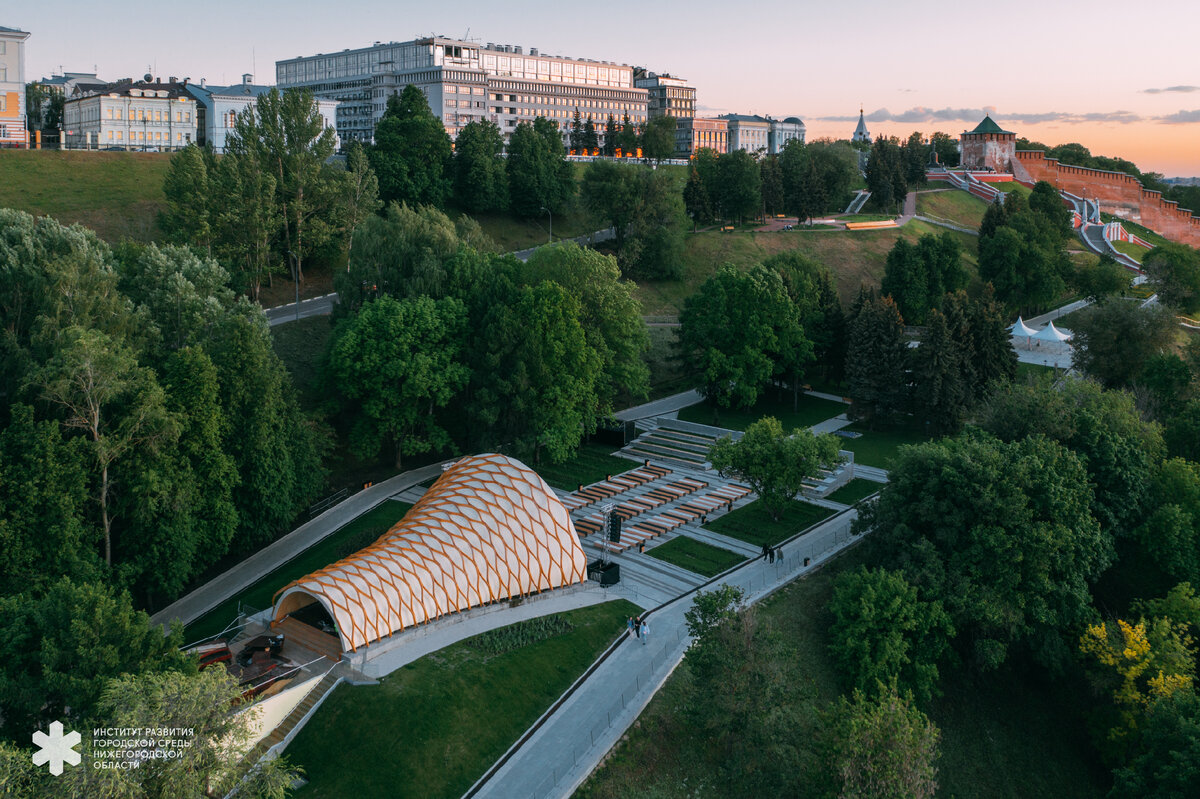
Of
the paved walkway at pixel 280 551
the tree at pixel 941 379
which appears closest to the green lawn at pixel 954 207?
the tree at pixel 941 379

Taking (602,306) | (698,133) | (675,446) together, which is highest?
(698,133)

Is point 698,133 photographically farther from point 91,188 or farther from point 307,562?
point 307,562

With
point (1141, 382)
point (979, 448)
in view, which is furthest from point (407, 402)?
point (1141, 382)

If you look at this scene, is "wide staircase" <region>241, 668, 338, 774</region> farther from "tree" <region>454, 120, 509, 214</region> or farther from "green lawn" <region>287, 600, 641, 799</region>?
"tree" <region>454, 120, 509, 214</region>

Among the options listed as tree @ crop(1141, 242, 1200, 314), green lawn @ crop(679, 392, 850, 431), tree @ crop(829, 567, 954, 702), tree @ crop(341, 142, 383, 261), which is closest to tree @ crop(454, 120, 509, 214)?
tree @ crop(341, 142, 383, 261)

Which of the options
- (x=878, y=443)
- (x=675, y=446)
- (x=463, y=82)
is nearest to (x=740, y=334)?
(x=675, y=446)
